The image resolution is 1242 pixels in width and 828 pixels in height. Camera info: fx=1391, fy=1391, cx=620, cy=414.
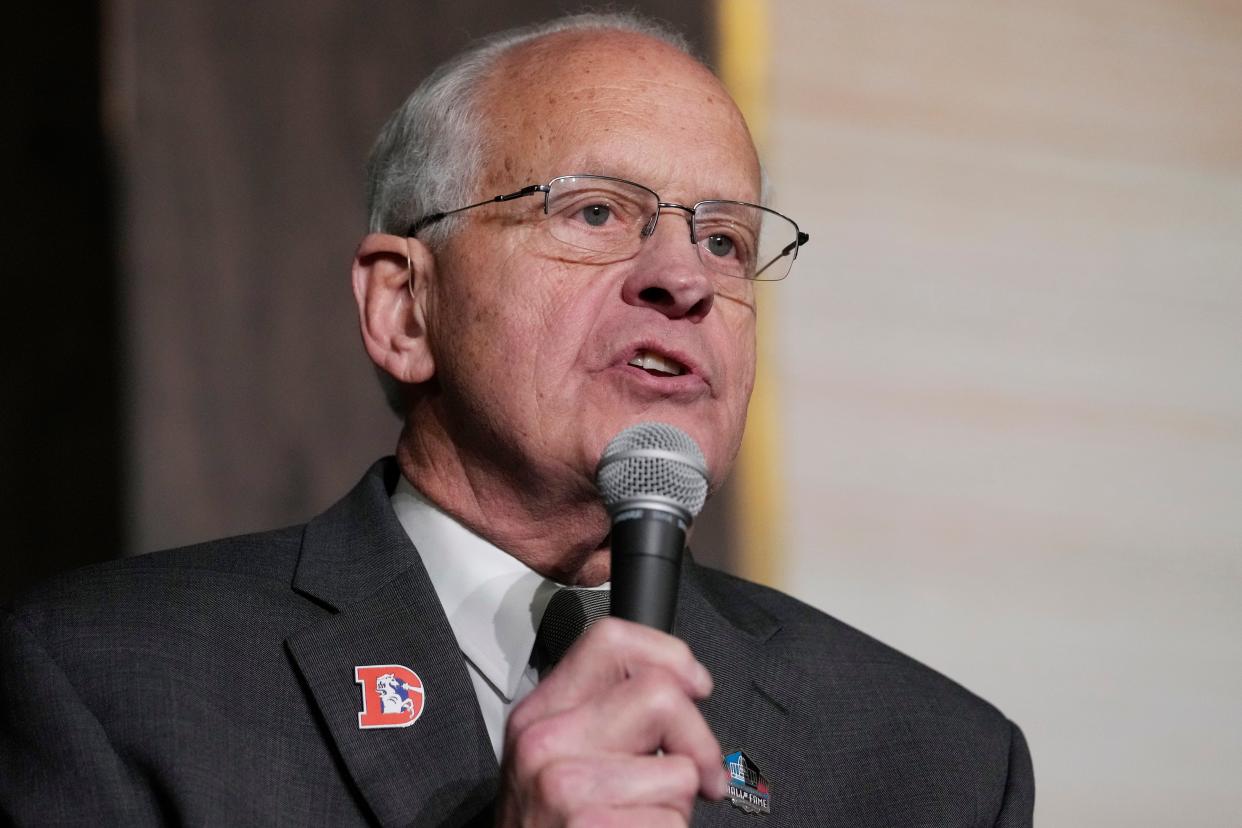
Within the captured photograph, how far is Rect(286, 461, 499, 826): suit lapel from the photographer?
5.66ft

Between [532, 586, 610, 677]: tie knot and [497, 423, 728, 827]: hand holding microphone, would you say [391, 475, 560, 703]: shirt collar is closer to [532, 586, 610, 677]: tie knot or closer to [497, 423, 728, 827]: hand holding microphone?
[532, 586, 610, 677]: tie knot

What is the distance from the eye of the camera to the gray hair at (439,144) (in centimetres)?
217

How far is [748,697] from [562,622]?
344 millimetres

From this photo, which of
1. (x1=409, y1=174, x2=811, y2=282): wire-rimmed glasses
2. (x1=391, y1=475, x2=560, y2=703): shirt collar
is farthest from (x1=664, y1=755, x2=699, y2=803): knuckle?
(x1=409, y1=174, x2=811, y2=282): wire-rimmed glasses

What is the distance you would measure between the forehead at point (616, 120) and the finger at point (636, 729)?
1.00 m

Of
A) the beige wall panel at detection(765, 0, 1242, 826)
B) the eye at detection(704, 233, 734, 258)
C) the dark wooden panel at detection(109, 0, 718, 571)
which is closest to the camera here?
the eye at detection(704, 233, 734, 258)

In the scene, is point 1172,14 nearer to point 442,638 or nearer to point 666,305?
point 666,305

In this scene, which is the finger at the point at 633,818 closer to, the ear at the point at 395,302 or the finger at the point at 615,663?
the finger at the point at 615,663

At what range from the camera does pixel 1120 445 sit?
327cm

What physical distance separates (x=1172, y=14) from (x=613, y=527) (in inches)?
111

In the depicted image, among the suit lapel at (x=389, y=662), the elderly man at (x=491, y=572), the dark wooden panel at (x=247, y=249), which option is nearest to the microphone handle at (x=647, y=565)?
the elderly man at (x=491, y=572)

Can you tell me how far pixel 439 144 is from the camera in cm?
222

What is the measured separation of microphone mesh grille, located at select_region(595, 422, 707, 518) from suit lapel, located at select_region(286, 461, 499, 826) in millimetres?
479

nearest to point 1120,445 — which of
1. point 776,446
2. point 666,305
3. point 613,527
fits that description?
point 776,446
